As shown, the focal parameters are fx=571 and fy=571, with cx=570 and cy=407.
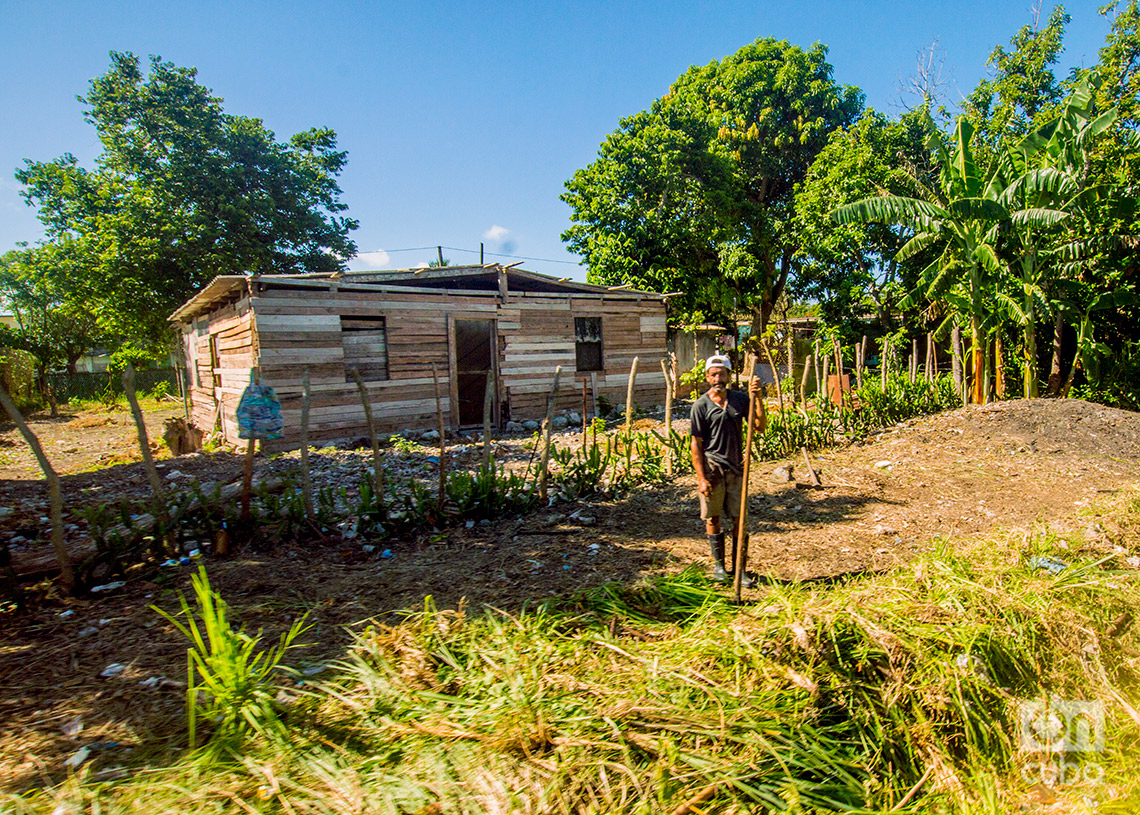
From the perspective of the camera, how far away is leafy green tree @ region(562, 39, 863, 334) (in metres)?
17.5

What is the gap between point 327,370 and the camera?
10.3m

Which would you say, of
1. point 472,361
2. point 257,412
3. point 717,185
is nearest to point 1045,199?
point 717,185

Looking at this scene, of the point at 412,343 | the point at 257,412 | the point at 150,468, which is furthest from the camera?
the point at 412,343

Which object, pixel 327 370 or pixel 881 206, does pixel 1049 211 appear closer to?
pixel 881 206

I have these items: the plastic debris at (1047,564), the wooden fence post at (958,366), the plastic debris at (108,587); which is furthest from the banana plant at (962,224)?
the plastic debris at (108,587)

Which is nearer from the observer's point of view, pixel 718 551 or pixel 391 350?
pixel 718 551

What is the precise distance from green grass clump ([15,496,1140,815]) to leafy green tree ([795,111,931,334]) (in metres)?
13.4

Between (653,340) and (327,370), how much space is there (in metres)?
8.22

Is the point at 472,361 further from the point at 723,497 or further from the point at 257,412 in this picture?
the point at 723,497

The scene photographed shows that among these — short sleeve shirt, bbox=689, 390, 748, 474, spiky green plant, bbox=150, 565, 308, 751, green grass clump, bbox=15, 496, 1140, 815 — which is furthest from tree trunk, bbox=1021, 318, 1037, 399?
spiky green plant, bbox=150, 565, 308, 751

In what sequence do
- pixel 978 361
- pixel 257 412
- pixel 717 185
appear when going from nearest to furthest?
pixel 257 412 < pixel 978 361 < pixel 717 185

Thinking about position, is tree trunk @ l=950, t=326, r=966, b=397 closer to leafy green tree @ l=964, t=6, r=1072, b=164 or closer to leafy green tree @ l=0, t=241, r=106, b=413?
leafy green tree @ l=964, t=6, r=1072, b=164

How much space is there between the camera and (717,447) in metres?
4.05

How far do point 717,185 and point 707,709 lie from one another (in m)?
17.8
